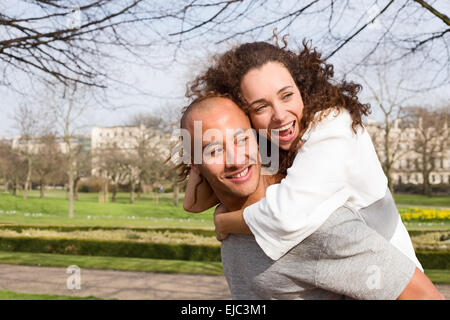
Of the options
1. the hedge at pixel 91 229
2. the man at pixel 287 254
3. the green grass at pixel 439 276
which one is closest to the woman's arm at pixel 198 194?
the man at pixel 287 254

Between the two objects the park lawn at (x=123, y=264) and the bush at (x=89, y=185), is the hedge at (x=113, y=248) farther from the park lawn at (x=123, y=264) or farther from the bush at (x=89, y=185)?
the bush at (x=89, y=185)

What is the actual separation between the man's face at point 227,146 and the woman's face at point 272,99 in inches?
2.3

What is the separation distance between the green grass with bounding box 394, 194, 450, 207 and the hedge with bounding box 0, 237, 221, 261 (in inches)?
852

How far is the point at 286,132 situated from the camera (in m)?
1.32

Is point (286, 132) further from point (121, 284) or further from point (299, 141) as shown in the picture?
point (121, 284)

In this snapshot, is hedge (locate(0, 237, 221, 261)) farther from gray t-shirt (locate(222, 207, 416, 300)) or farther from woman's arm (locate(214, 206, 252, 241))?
gray t-shirt (locate(222, 207, 416, 300))

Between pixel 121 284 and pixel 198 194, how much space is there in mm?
7842

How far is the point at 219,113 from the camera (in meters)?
1.23

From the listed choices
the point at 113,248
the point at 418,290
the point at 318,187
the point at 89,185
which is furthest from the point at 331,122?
the point at 89,185

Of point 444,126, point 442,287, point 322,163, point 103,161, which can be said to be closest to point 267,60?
point 322,163

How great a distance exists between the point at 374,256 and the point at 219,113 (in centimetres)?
53

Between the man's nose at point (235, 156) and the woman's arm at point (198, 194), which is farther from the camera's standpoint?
the woman's arm at point (198, 194)

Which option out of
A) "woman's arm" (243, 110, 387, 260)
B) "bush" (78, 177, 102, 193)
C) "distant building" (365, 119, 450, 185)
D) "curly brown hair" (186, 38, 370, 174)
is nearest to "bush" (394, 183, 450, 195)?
"distant building" (365, 119, 450, 185)

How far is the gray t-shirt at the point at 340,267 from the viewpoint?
3.54 feet
